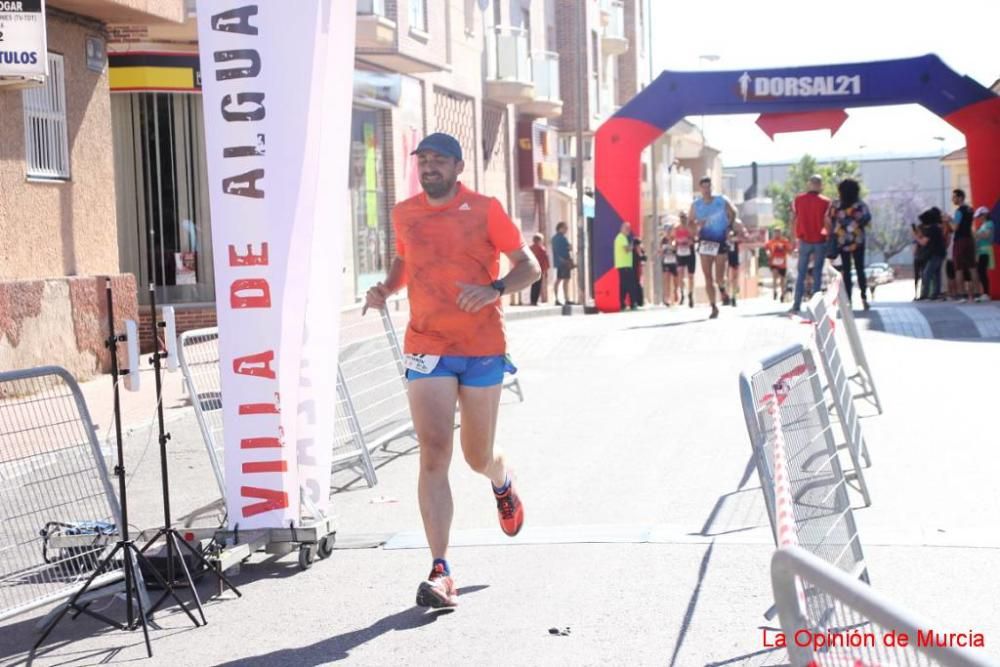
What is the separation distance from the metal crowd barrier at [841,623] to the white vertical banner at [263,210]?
425cm

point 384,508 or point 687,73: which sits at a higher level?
point 687,73

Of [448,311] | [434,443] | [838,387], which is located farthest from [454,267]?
[838,387]

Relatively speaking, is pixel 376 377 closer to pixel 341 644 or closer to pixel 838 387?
pixel 838 387

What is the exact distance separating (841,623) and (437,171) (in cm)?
399

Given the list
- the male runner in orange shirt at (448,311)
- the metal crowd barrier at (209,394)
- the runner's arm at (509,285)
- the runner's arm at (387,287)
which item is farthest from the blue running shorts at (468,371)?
the metal crowd barrier at (209,394)

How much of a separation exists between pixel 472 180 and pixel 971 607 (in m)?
31.5

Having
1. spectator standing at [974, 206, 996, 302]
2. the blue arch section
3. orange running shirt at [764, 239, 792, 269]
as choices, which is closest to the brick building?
the blue arch section

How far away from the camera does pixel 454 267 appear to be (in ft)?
21.7

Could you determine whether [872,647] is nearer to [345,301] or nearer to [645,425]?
[645,425]

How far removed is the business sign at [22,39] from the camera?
14.9 meters

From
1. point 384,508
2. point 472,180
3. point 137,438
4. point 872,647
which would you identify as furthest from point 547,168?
point 872,647

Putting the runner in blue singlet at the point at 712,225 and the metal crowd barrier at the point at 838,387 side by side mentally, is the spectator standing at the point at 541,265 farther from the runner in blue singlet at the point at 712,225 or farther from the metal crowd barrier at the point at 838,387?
the metal crowd barrier at the point at 838,387

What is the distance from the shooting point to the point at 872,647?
2.61m

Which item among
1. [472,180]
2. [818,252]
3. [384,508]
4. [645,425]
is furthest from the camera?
[472,180]
